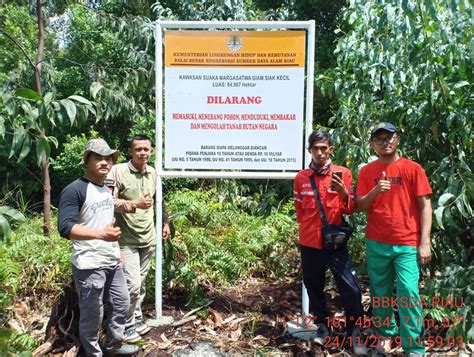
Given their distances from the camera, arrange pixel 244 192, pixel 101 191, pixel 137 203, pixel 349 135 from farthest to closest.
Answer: pixel 244 192 < pixel 349 135 < pixel 137 203 < pixel 101 191

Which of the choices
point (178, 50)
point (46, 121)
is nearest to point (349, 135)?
point (178, 50)

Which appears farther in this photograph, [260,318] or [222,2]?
[222,2]

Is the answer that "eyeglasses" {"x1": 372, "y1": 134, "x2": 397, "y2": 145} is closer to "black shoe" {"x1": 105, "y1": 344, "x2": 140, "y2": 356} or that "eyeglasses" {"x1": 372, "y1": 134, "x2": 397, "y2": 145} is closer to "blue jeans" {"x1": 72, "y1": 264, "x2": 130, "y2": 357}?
"blue jeans" {"x1": 72, "y1": 264, "x2": 130, "y2": 357}

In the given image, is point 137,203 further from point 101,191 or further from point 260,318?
point 260,318

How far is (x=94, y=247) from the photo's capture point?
327cm

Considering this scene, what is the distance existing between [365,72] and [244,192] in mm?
4759

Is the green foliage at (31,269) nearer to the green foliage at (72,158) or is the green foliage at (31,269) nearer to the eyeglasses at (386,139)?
the eyeglasses at (386,139)

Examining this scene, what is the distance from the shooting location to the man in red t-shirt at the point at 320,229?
348cm

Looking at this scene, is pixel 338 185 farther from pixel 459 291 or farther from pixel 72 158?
pixel 72 158

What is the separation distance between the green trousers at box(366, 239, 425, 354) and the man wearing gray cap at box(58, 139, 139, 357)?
6.47 ft

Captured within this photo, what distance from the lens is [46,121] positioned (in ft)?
7.38

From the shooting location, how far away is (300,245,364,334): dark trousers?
11.5ft

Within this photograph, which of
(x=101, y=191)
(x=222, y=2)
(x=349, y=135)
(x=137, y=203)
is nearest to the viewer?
(x=101, y=191)

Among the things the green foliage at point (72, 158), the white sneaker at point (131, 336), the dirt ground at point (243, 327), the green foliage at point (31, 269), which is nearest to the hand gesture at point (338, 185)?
the dirt ground at point (243, 327)
